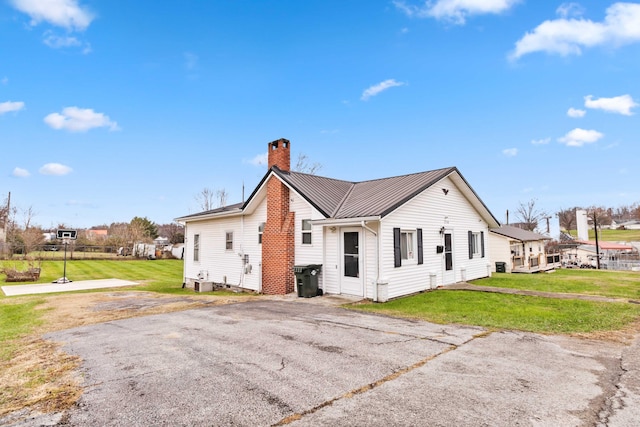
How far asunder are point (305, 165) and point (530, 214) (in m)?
42.2

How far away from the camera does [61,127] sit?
21344 mm

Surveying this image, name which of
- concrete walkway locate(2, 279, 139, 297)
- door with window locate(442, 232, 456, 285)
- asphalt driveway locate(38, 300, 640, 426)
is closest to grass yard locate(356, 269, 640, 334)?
asphalt driveway locate(38, 300, 640, 426)

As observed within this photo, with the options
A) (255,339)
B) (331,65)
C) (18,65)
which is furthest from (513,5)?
(18,65)

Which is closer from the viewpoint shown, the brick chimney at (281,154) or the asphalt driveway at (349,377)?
the asphalt driveway at (349,377)

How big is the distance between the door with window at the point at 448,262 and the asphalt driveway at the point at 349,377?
6.76 meters

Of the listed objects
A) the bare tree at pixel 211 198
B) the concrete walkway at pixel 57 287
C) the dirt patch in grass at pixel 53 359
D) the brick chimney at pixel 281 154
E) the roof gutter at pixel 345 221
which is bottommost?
the concrete walkway at pixel 57 287

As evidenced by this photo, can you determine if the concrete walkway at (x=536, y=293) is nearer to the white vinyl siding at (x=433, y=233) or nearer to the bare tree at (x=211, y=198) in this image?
the white vinyl siding at (x=433, y=233)

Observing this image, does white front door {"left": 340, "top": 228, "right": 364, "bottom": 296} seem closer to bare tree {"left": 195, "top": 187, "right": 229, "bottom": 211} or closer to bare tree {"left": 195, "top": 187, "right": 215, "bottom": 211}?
bare tree {"left": 195, "top": 187, "right": 229, "bottom": 211}

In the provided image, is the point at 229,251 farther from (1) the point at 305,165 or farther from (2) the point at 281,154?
(1) the point at 305,165

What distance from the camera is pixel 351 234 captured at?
37.0 ft

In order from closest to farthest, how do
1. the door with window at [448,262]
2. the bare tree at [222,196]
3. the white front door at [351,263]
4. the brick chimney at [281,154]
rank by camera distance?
the white front door at [351,263]
the door with window at [448,262]
the brick chimney at [281,154]
the bare tree at [222,196]

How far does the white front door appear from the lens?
11.0m

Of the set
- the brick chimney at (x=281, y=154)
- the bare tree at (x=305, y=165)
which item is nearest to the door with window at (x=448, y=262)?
the brick chimney at (x=281, y=154)

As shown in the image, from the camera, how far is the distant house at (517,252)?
22.8 m
